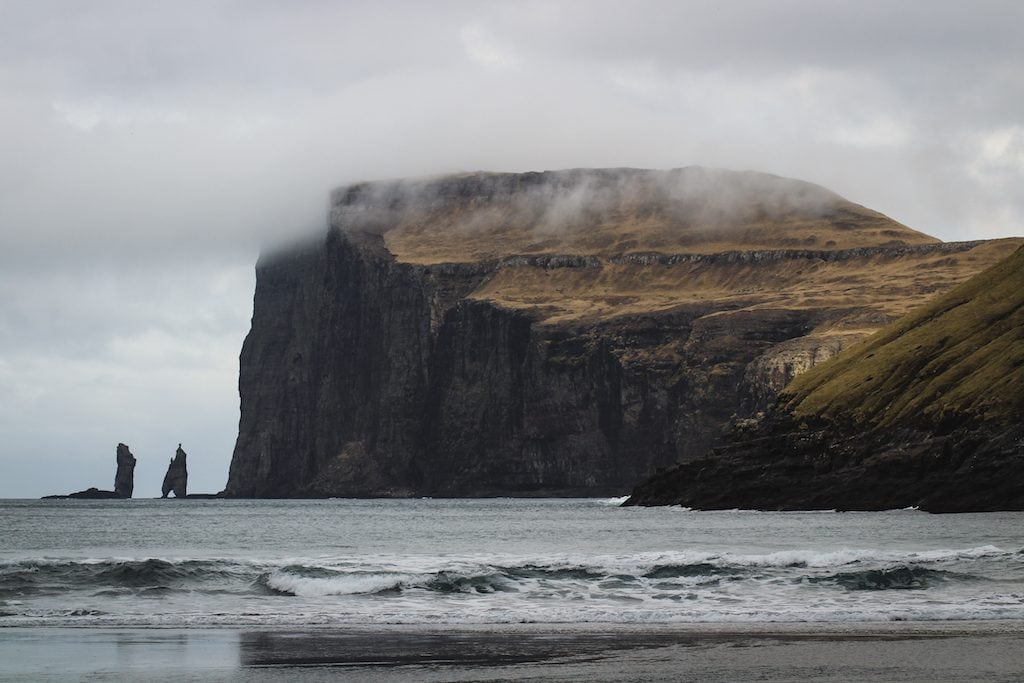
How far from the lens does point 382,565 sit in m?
54.7

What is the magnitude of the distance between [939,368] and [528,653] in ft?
391

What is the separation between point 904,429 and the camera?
133500 millimetres

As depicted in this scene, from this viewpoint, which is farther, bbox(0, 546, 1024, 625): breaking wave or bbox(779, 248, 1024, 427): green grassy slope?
bbox(779, 248, 1024, 427): green grassy slope

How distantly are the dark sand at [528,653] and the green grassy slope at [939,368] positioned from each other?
92371mm

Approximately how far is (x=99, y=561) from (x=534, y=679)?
33.8 metres

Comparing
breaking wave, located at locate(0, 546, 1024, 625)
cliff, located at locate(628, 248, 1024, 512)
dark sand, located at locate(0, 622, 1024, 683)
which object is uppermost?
cliff, located at locate(628, 248, 1024, 512)

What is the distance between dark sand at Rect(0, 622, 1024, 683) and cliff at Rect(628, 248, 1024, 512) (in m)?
82.3

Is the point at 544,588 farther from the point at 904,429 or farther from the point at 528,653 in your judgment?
the point at 904,429

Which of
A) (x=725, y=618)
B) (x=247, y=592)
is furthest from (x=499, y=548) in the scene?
(x=725, y=618)

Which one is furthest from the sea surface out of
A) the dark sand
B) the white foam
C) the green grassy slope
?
the green grassy slope

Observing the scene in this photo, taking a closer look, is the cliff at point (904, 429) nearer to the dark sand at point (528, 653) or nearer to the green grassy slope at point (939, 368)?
the green grassy slope at point (939, 368)

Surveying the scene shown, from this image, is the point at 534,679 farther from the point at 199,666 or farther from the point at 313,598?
the point at 313,598

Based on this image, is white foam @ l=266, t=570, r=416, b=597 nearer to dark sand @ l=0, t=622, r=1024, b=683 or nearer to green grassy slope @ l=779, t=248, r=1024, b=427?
dark sand @ l=0, t=622, r=1024, b=683

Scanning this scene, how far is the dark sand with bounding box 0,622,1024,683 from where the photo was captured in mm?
27062
